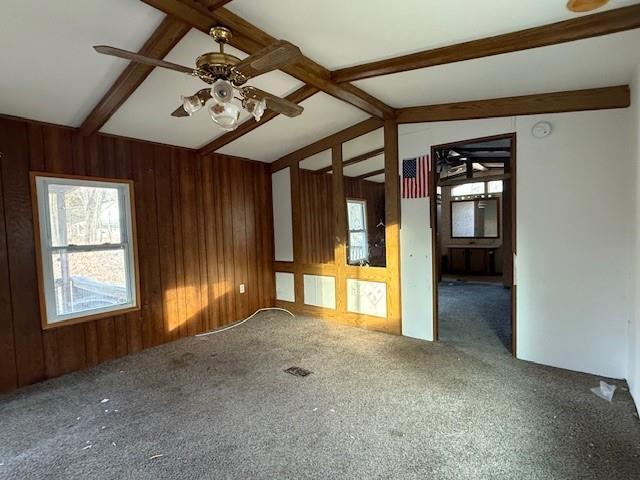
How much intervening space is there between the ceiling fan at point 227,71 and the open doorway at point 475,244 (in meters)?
2.49

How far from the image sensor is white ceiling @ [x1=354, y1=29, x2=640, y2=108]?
225 centimetres

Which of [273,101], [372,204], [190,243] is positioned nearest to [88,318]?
[190,243]

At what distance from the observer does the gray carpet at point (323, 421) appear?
192 centimetres

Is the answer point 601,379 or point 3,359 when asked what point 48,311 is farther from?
point 601,379

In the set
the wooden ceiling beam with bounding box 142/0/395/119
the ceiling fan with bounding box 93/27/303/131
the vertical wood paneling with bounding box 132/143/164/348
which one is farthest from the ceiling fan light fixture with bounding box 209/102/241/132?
the vertical wood paneling with bounding box 132/143/164/348

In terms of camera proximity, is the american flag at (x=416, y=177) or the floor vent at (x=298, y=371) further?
the american flag at (x=416, y=177)

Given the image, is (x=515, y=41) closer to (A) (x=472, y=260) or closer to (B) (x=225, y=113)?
(B) (x=225, y=113)

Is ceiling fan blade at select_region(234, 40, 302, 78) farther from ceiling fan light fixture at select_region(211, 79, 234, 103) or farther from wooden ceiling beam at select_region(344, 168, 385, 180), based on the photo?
wooden ceiling beam at select_region(344, 168, 385, 180)

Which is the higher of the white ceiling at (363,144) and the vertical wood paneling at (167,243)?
the white ceiling at (363,144)

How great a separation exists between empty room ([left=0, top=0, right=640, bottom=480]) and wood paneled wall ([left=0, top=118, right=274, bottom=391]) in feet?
0.08

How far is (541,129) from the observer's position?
309cm

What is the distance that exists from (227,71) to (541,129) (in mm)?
2804

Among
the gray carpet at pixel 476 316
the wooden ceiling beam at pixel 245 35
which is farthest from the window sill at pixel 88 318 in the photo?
the gray carpet at pixel 476 316

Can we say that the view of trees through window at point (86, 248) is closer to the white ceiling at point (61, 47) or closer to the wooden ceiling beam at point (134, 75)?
the wooden ceiling beam at point (134, 75)
